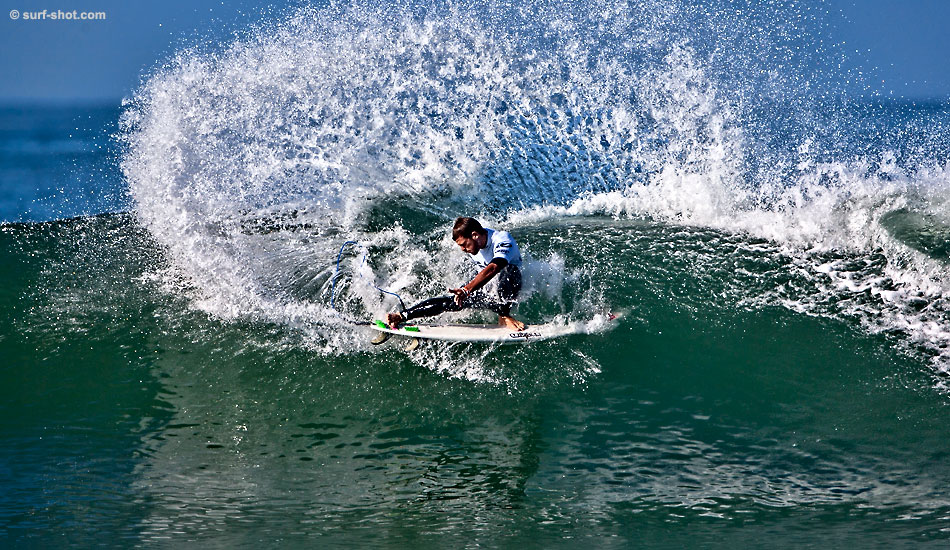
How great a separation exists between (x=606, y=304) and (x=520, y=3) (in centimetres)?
593

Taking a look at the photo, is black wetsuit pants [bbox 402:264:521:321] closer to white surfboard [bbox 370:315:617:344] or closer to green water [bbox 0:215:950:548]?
white surfboard [bbox 370:315:617:344]

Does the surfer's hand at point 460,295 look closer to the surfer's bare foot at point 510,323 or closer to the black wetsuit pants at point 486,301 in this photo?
the black wetsuit pants at point 486,301

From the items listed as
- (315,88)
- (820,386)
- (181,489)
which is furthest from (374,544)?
(315,88)

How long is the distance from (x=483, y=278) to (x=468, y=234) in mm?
415

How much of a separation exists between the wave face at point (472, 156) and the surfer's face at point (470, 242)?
110 centimetres

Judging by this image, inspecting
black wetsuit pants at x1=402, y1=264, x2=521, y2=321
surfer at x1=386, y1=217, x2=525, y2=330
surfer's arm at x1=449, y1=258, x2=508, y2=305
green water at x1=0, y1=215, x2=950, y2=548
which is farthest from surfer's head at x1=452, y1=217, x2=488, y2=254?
green water at x1=0, y1=215, x2=950, y2=548

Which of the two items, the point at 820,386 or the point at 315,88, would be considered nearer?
the point at 820,386

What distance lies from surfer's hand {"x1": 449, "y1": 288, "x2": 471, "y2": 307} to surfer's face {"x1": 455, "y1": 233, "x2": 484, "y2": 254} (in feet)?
1.25

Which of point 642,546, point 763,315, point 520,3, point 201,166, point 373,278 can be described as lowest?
point 642,546

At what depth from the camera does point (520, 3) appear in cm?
1091

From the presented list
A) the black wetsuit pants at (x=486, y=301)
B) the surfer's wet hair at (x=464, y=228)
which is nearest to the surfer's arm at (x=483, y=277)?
the black wetsuit pants at (x=486, y=301)

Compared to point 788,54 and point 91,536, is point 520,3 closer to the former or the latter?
point 788,54

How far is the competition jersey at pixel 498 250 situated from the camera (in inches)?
251

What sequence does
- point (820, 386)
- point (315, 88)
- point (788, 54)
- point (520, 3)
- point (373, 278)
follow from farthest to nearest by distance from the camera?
point (788, 54) < point (520, 3) < point (315, 88) < point (373, 278) < point (820, 386)
